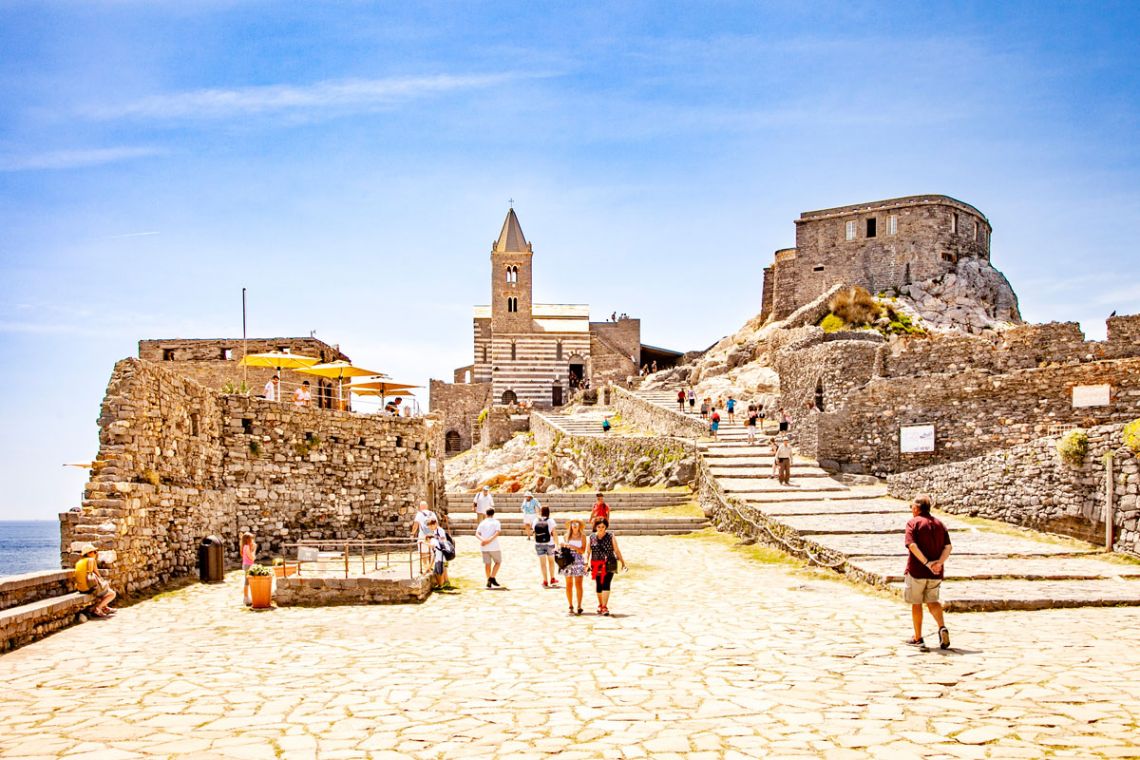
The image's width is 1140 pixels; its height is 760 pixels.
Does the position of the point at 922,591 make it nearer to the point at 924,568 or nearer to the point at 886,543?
the point at 924,568

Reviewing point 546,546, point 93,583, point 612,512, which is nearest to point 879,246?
point 612,512

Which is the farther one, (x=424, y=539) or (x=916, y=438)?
(x=916, y=438)

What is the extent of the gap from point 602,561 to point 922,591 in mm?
4072

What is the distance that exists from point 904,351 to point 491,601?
16.4 meters

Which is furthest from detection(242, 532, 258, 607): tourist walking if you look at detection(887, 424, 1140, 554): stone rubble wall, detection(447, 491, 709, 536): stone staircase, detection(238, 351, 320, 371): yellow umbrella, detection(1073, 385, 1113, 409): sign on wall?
detection(1073, 385, 1113, 409): sign on wall

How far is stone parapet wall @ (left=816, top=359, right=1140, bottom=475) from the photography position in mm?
19438

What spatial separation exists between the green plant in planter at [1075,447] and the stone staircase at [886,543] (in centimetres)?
136

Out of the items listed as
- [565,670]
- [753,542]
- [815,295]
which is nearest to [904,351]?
[753,542]

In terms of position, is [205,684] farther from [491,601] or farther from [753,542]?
[753,542]

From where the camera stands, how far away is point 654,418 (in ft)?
120

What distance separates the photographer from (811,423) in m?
24.6

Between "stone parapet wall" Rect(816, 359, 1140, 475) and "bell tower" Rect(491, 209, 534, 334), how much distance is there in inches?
1613

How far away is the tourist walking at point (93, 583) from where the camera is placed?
11.9 metres

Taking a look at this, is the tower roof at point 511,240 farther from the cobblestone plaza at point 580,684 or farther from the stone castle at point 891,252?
the cobblestone plaza at point 580,684
